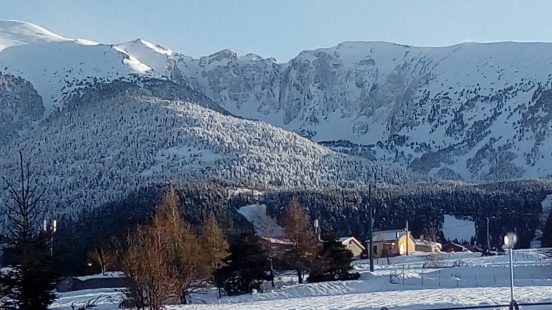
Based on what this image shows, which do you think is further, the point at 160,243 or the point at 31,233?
the point at 160,243

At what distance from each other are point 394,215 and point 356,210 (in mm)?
8292

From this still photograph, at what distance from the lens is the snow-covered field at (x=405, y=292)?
94.6 feet

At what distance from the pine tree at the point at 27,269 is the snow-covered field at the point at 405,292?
878 centimetres

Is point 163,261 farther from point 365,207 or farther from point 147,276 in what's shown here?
point 365,207

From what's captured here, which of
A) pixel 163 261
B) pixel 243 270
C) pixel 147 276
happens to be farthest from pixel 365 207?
pixel 147 276

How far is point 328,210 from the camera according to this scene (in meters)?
148

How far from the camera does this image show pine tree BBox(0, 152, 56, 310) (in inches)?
931

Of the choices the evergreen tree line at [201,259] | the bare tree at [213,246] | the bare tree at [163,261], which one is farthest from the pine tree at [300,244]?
the bare tree at [163,261]

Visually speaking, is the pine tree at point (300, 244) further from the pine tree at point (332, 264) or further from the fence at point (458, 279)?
the fence at point (458, 279)

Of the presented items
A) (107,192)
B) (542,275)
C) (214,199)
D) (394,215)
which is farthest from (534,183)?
(542,275)

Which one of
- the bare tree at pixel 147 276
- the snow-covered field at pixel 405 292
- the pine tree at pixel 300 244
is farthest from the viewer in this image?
the pine tree at pixel 300 244

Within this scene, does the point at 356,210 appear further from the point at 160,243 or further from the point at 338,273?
the point at 160,243

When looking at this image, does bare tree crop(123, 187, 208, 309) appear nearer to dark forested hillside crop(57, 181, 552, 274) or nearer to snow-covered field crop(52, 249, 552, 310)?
snow-covered field crop(52, 249, 552, 310)

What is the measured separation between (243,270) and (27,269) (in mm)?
21313
